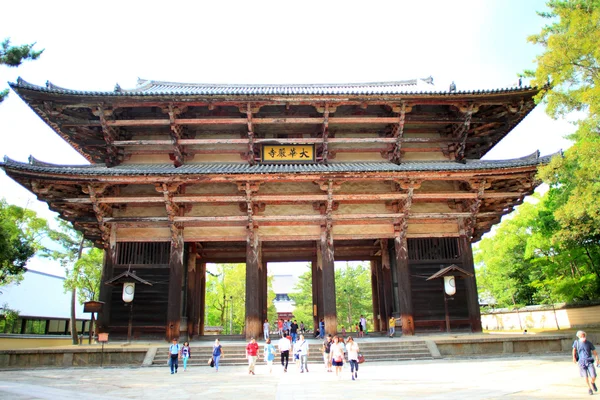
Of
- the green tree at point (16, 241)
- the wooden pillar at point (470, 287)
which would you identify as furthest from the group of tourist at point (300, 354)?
the green tree at point (16, 241)

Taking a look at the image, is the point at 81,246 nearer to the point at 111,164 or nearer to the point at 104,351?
the point at 111,164

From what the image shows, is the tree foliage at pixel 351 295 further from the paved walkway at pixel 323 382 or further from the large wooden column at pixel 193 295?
the paved walkway at pixel 323 382

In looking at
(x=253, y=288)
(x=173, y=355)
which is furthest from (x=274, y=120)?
(x=173, y=355)

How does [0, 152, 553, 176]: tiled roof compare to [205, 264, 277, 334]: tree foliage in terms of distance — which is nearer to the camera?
[0, 152, 553, 176]: tiled roof

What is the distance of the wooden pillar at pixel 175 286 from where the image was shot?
1611 cm

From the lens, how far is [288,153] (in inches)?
703


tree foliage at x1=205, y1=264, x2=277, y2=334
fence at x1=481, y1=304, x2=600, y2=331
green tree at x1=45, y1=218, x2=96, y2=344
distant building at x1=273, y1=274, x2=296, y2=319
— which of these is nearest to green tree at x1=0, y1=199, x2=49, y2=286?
green tree at x1=45, y1=218, x2=96, y2=344

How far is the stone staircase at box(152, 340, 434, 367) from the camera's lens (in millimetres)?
14438

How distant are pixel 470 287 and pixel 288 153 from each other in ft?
31.1

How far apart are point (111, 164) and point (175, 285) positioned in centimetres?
582

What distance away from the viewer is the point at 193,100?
16.4 meters

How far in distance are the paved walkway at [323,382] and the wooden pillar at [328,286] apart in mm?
2662

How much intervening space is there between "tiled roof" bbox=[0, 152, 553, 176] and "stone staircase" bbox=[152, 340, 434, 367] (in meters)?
6.47

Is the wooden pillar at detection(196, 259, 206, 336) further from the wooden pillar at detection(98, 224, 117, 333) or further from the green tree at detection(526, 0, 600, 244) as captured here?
the green tree at detection(526, 0, 600, 244)
